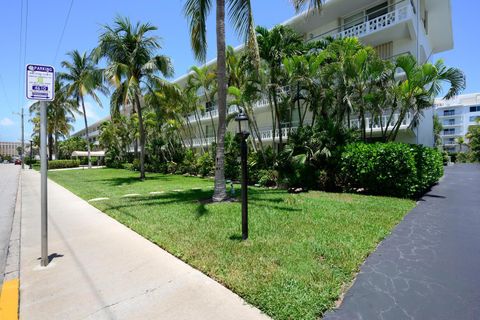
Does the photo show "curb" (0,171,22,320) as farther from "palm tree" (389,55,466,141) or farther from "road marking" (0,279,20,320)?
"palm tree" (389,55,466,141)

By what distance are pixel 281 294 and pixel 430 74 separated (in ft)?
36.1

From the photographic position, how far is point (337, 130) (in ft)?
41.6

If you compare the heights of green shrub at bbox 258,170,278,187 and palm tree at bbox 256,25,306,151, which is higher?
palm tree at bbox 256,25,306,151

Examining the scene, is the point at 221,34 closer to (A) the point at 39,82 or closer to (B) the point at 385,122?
(A) the point at 39,82

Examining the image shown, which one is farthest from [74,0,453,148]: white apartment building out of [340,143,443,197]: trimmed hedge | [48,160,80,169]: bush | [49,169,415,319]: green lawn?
[48,160,80,169]: bush

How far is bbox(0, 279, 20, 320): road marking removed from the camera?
346 centimetres

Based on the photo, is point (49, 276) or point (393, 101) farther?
point (393, 101)

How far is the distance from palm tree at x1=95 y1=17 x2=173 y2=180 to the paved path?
1606 cm

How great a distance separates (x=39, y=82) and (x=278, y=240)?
16.7ft

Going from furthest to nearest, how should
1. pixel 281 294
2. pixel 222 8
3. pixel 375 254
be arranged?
pixel 222 8 → pixel 375 254 → pixel 281 294

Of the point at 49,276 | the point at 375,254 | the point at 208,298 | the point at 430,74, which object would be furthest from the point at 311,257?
the point at 430,74

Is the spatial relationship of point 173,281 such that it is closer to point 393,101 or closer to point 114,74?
point 393,101

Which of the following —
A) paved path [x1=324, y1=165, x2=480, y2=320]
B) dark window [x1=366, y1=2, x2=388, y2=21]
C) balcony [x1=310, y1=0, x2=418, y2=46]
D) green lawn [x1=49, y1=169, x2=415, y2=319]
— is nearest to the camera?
paved path [x1=324, y1=165, x2=480, y2=320]

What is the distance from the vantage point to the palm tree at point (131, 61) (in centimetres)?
1744
